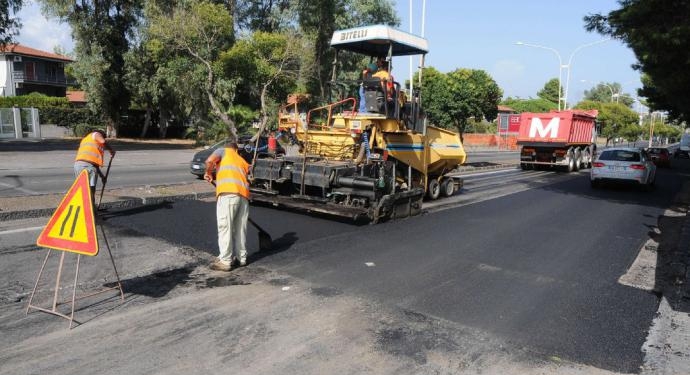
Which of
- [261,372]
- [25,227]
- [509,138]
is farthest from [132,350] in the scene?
[509,138]

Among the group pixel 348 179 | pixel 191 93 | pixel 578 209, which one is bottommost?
pixel 578 209

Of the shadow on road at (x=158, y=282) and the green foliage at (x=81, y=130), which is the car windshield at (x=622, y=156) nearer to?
the shadow on road at (x=158, y=282)

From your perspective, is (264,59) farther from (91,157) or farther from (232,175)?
(232,175)

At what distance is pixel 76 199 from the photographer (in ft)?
15.7

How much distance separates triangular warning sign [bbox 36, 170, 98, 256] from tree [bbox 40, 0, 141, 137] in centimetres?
3230

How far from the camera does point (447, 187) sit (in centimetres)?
1323

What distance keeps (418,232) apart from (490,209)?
3.43 m

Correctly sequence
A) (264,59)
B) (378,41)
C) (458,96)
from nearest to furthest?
(378,41), (458,96), (264,59)

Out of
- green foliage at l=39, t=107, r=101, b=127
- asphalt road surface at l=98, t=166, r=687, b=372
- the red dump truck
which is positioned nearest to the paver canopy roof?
asphalt road surface at l=98, t=166, r=687, b=372

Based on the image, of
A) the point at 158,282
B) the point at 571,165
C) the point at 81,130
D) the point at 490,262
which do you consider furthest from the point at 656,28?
the point at 81,130

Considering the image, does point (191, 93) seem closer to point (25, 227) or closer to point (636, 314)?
point (25, 227)

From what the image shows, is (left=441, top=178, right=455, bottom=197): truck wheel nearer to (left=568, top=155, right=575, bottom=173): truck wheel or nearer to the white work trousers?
the white work trousers

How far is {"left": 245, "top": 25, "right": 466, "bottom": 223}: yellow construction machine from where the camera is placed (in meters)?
9.27

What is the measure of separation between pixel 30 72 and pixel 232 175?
51.2 meters
